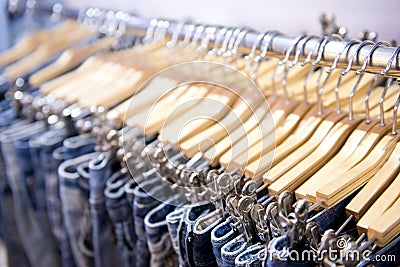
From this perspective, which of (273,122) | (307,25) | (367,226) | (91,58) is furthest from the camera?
(91,58)

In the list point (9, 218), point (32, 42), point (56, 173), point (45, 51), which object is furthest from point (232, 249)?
point (32, 42)

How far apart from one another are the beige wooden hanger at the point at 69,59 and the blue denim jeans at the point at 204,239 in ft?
2.58

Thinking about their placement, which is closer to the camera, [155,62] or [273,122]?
[273,122]

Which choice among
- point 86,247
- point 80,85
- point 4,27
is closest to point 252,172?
point 86,247

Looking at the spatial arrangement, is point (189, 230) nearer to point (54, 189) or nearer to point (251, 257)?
point (251, 257)

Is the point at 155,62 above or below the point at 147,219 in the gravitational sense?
above

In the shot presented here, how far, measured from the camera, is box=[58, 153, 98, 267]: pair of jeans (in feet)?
3.14

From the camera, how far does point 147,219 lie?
0.79 m

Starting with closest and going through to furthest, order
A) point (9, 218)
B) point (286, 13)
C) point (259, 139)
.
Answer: point (259, 139) < point (286, 13) < point (9, 218)

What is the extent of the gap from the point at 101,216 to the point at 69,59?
61 cm

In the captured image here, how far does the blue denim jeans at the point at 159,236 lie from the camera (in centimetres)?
79

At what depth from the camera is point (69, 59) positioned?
1.38 meters

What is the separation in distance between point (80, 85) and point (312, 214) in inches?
29.2

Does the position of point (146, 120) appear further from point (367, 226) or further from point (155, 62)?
point (367, 226)
